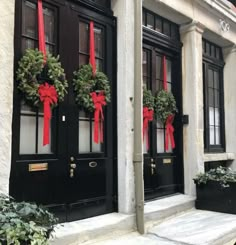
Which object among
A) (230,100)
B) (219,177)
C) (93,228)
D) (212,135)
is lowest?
(93,228)

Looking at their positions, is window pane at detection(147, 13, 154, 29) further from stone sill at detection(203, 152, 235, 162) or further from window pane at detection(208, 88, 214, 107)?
stone sill at detection(203, 152, 235, 162)

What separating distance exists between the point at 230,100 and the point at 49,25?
225 inches

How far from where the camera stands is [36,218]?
3494 millimetres

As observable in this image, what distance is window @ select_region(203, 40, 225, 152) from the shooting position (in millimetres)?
8719

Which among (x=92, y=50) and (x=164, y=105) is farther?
(x=164, y=105)

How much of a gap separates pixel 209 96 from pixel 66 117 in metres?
4.70

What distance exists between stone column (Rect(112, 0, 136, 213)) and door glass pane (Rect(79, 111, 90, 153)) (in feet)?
1.76

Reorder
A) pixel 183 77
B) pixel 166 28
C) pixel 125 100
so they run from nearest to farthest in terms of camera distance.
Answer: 1. pixel 125 100
2. pixel 166 28
3. pixel 183 77

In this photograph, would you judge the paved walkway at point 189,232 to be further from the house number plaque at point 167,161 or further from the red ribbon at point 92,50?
the red ribbon at point 92,50

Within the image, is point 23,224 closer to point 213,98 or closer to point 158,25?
point 158,25

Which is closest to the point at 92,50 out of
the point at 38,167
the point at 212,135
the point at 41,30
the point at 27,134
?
the point at 41,30

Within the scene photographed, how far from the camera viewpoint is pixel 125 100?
5848 millimetres

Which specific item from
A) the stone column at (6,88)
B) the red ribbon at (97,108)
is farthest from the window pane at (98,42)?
the stone column at (6,88)

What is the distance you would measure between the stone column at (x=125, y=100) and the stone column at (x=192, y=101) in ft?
7.30
